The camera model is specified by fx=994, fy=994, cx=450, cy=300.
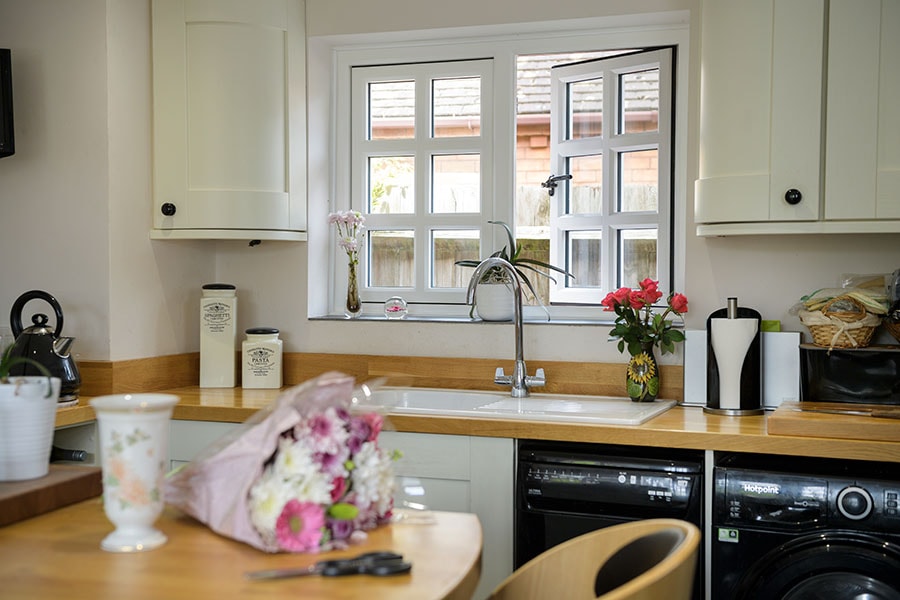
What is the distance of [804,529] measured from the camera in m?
2.35

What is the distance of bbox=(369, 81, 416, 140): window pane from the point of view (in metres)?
3.65

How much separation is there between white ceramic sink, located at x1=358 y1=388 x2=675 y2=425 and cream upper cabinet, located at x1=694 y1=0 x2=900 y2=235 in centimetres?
58

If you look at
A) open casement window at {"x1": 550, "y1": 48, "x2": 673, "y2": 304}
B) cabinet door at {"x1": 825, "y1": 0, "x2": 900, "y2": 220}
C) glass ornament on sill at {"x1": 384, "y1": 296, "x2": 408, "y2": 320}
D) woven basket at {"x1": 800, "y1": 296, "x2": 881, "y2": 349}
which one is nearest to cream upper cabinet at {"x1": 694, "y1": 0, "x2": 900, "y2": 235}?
cabinet door at {"x1": 825, "y1": 0, "x2": 900, "y2": 220}

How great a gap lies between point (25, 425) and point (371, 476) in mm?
598

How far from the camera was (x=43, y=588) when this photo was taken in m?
1.28

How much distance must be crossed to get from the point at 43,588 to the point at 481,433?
4.94ft

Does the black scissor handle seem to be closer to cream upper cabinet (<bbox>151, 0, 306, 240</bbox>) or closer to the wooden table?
the wooden table

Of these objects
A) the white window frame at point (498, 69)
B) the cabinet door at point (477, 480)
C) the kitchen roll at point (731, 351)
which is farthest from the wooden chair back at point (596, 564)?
the white window frame at point (498, 69)

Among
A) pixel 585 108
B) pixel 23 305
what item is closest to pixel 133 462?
pixel 23 305

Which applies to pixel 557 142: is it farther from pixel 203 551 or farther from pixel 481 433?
pixel 203 551

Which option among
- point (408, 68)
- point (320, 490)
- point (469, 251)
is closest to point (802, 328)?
point (469, 251)

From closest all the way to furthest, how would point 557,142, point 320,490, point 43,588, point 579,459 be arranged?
point 43,588, point 320,490, point 579,459, point 557,142

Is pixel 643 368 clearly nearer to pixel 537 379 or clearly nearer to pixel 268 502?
pixel 537 379

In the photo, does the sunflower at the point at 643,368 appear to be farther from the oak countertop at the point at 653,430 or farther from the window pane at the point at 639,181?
the window pane at the point at 639,181
